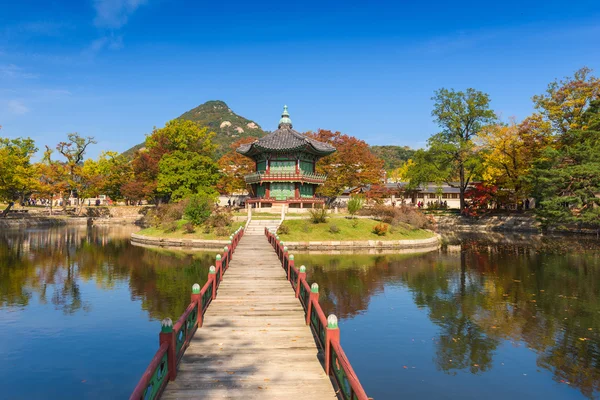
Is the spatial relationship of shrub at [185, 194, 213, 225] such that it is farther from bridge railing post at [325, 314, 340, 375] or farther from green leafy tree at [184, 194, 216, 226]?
bridge railing post at [325, 314, 340, 375]

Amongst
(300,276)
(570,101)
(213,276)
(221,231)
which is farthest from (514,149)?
(213,276)

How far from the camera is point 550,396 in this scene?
8.91 metres

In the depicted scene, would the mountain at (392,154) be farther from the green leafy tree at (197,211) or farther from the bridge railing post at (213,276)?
the bridge railing post at (213,276)

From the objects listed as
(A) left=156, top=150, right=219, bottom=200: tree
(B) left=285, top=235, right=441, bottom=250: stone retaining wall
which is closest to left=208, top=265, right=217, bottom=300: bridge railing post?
(B) left=285, top=235, right=441, bottom=250: stone retaining wall

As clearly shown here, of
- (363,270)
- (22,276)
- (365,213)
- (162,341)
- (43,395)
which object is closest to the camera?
(162,341)

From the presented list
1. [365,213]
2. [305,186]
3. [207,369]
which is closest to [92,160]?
[305,186]

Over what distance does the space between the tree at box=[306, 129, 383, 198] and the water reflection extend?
28395 mm

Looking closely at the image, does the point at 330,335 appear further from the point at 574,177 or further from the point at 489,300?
the point at 574,177

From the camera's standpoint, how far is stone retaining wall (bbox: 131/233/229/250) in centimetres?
3366

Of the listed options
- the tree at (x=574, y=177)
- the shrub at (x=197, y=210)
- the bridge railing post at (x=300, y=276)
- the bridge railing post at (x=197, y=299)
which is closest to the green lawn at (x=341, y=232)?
the shrub at (x=197, y=210)

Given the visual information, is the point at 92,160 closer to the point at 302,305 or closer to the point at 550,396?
the point at 302,305

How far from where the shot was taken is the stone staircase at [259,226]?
1353 inches

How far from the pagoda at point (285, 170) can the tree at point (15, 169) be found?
103ft

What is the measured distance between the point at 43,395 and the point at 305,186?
42885 mm
